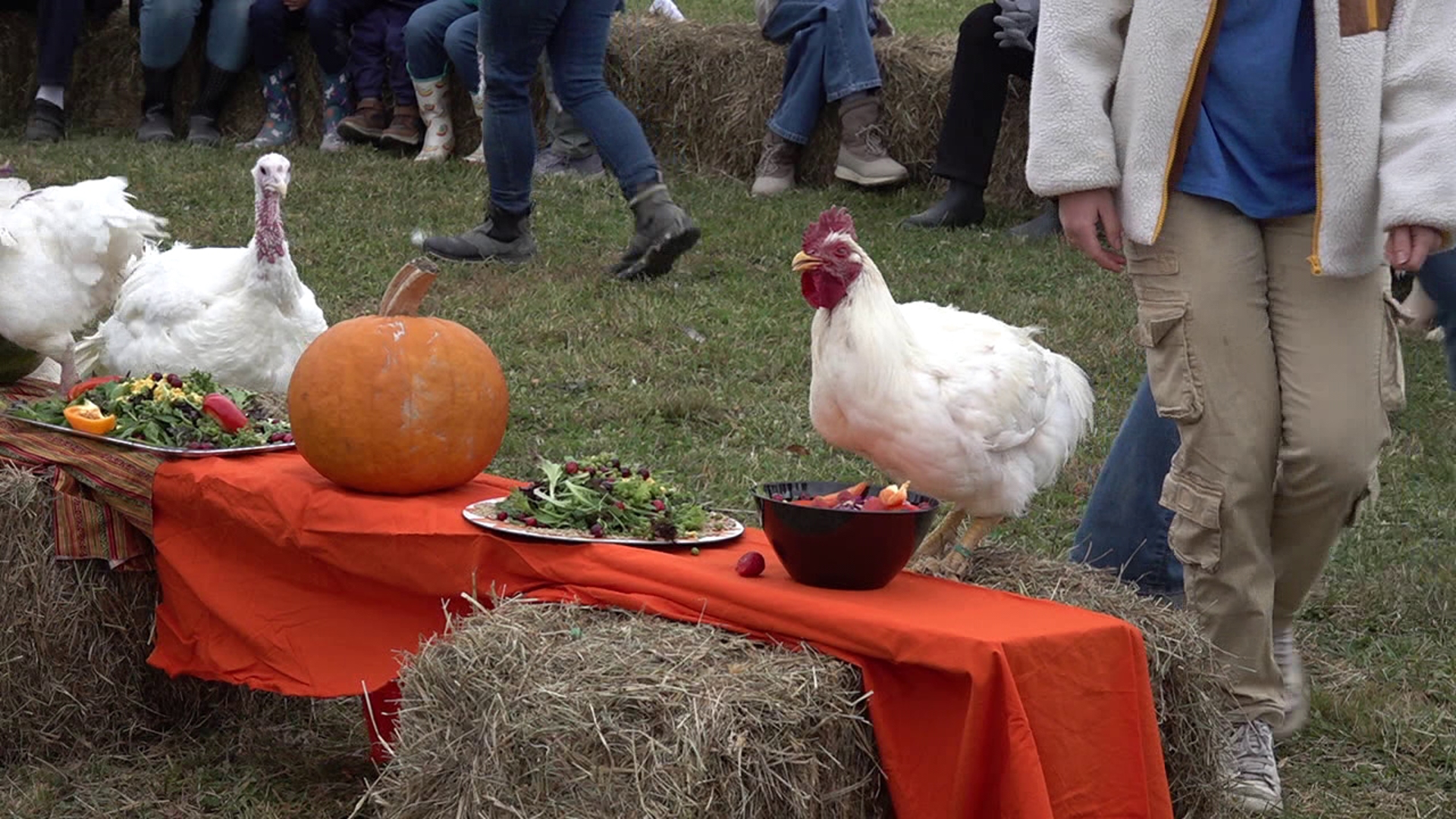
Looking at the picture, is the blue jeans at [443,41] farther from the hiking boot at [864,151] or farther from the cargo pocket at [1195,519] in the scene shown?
the cargo pocket at [1195,519]

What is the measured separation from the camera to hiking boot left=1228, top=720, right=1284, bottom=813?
3.51m

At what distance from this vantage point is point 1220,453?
3.27 metres

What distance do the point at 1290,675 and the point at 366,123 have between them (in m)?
8.20

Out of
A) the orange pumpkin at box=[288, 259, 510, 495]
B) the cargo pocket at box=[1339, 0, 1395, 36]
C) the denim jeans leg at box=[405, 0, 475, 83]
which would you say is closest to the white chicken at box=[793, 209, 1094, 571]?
the orange pumpkin at box=[288, 259, 510, 495]

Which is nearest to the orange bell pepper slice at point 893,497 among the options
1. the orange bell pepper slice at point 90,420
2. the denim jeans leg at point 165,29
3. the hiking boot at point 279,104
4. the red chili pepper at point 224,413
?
the red chili pepper at point 224,413

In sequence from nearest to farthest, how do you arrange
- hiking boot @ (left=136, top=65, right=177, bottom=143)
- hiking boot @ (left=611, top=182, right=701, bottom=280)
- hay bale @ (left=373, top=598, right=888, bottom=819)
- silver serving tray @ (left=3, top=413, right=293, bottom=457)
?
hay bale @ (left=373, top=598, right=888, bottom=819) < silver serving tray @ (left=3, top=413, right=293, bottom=457) < hiking boot @ (left=611, top=182, right=701, bottom=280) < hiking boot @ (left=136, top=65, right=177, bottom=143)

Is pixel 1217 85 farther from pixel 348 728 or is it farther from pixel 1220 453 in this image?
pixel 348 728

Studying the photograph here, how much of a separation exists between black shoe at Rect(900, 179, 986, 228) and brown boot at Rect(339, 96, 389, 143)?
146 inches

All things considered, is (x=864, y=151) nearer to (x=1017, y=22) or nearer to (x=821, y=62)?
(x=821, y=62)

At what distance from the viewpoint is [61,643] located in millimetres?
3760

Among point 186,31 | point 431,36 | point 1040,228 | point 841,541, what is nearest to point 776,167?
point 1040,228

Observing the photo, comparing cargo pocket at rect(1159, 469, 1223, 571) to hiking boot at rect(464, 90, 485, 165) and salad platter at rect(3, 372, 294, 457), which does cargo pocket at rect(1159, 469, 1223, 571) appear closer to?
salad platter at rect(3, 372, 294, 457)

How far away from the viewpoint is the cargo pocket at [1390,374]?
324cm

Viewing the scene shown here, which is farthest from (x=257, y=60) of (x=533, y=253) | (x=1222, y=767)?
(x=1222, y=767)
